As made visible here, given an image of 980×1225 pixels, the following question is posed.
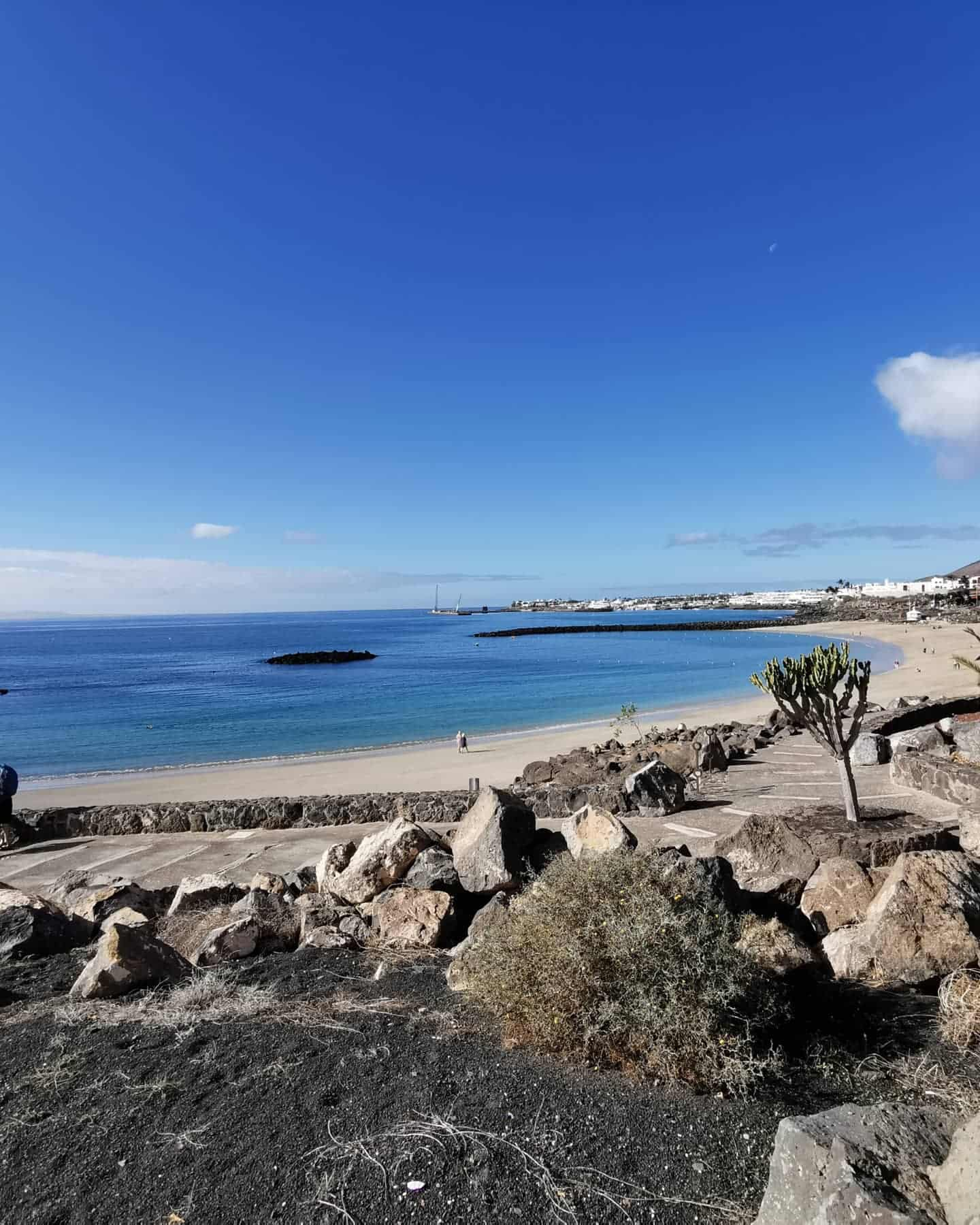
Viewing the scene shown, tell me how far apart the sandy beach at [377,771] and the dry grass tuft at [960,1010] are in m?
16.9

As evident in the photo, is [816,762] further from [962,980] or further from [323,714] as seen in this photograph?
[323,714]

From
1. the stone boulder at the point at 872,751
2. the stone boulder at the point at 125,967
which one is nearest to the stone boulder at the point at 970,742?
the stone boulder at the point at 872,751

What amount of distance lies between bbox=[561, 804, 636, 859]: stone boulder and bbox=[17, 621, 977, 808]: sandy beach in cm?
1383

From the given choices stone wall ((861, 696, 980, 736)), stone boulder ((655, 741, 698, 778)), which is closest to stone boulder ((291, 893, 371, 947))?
stone boulder ((655, 741, 698, 778))

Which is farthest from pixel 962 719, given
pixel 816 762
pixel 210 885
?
pixel 210 885

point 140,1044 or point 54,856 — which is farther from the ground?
point 140,1044

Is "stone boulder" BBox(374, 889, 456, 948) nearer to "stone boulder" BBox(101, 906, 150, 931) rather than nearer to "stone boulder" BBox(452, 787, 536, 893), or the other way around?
"stone boulder" BBox(452, 787, 536, 893)

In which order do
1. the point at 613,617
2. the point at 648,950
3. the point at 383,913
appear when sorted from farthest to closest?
the point at 613,617, the point at 383,913, the point at 648,950

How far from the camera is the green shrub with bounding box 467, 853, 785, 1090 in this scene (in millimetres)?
3783

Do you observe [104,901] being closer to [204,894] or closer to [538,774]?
[204,894]

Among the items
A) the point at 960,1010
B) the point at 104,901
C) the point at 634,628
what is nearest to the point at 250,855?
the point at 104,901

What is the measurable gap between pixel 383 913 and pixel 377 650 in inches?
3973

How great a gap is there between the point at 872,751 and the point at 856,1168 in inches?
523

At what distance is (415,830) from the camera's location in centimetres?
734
